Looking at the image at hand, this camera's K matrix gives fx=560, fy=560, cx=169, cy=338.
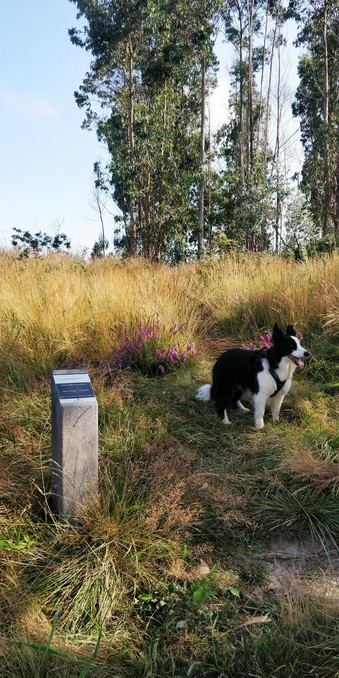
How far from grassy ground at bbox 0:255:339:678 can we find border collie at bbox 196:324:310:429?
17cm

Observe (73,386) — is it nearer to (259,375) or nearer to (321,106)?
(259,375)

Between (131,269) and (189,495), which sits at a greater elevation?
(131,269)

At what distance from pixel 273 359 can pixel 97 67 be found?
22299mm

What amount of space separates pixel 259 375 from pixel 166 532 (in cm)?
184

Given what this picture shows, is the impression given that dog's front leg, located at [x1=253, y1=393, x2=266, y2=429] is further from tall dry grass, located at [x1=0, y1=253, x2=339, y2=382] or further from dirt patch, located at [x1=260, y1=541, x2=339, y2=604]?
tall dry grass, located at [x1=0, y1=253, x2=339, y2=382]

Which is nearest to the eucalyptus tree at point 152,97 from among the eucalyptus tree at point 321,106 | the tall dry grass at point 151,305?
the eucalyptus tree at point 321,106

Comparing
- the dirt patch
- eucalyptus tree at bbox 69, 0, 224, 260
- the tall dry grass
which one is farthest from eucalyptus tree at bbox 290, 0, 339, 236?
the dirt patch

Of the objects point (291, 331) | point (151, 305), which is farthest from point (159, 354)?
point (291, 331)

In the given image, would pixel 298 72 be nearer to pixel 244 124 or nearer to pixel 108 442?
pixel 244 124

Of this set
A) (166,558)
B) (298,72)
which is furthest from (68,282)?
(298,72)

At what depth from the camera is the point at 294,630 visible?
8.32 feet

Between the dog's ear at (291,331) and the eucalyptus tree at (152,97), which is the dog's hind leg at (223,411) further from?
the eucalyptus tree at (152,97)

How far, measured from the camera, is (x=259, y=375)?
459 centimetres

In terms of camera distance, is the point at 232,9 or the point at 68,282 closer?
the point at 68,282
